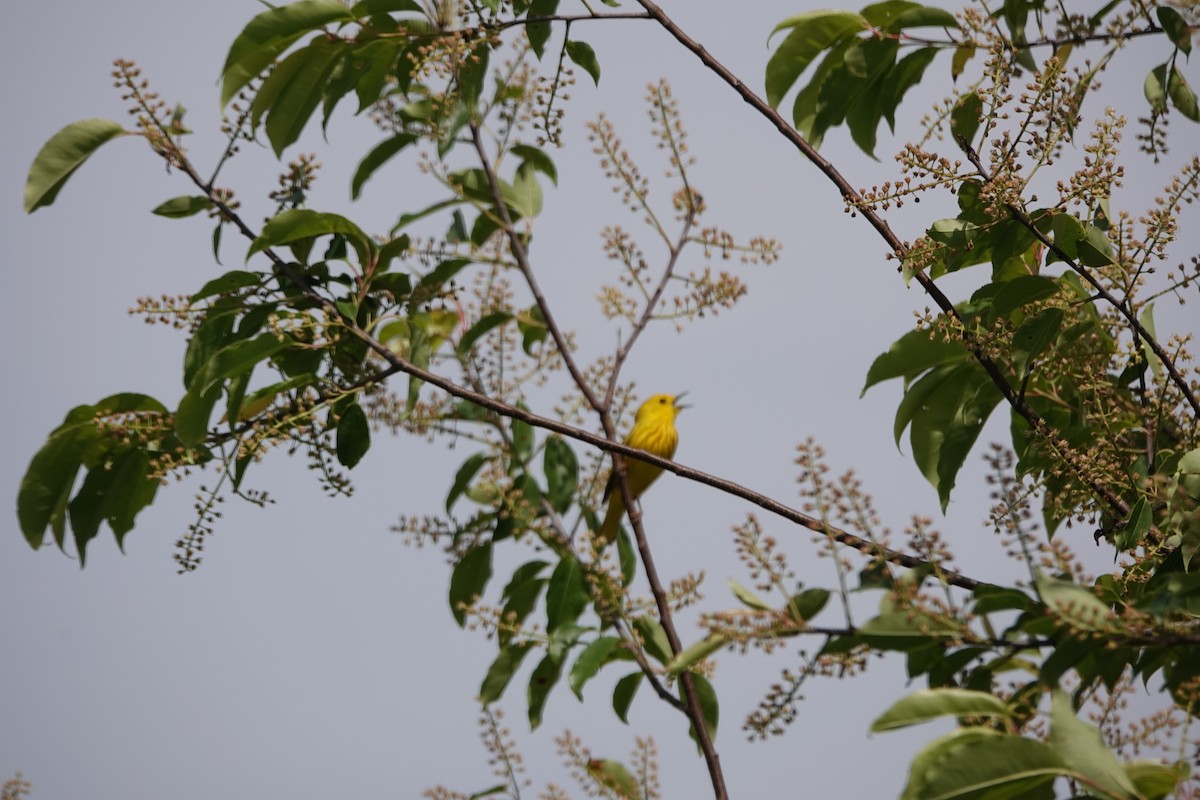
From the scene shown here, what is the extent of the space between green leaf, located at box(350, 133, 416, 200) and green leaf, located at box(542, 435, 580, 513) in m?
0.74

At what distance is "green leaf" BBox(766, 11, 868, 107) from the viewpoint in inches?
79.4

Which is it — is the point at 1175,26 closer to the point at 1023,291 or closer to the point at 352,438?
the point at 1023,291

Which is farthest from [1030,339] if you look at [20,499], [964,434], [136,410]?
[20,499]

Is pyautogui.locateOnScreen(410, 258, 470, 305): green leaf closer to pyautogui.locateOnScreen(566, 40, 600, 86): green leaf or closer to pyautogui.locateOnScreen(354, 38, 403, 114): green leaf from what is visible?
pyautogui.locateOnScreen(354, 38, 403, 114): green leaf

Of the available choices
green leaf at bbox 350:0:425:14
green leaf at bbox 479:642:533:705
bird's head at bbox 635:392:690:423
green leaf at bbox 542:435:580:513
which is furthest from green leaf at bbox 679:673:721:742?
bird's head at bbox 635:392:690:423

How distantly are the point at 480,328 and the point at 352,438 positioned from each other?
0.45 m

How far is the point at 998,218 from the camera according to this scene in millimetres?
1593

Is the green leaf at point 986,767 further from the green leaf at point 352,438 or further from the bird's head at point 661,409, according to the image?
the bird's head at point 661,409

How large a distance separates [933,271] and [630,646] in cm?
86

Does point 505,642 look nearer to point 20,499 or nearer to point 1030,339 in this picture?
point 20,499

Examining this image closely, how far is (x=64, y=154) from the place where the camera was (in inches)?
84.0

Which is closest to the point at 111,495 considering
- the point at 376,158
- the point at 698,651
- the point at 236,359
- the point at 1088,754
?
the point at 236,359

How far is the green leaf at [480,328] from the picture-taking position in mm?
2498

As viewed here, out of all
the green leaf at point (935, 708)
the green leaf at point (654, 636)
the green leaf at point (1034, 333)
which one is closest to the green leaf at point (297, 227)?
the green leaf at point (654, 636)
